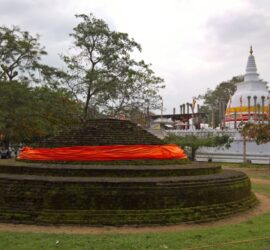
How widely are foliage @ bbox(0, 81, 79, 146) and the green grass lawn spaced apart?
1707cm

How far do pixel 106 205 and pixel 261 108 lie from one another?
3843 cm

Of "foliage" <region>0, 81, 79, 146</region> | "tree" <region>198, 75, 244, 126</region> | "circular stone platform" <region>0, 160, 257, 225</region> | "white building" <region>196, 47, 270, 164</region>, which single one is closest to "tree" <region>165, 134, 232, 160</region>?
"white building" <region>196, 47, 270, 164</region>

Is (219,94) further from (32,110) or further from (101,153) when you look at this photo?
(101,153)

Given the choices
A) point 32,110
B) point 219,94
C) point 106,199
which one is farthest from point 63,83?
point 219,94

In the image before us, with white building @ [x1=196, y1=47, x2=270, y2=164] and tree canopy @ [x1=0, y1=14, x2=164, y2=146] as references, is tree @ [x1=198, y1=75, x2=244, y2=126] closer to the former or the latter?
white building @ [x1=196, y1=47, x2=270, y2=164]

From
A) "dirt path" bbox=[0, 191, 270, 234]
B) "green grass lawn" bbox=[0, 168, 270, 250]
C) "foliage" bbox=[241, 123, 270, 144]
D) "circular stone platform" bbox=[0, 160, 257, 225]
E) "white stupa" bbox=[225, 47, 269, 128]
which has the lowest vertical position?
"dirt path" bbox=[0, 191, 270, 234]

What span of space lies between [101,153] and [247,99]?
37350mm

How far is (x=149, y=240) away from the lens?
750cm

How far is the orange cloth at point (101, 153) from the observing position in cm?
1124

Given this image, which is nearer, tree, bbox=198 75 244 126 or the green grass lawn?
the green grass lawn

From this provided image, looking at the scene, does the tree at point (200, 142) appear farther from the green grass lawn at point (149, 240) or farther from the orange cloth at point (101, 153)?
the green grass lawn at point (149, 240)

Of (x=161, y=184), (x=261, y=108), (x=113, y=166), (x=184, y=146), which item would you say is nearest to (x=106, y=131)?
(x=113, y=166)

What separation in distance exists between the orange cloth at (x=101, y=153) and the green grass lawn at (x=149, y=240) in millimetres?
3497

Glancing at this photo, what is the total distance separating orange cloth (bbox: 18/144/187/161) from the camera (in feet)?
36.9
